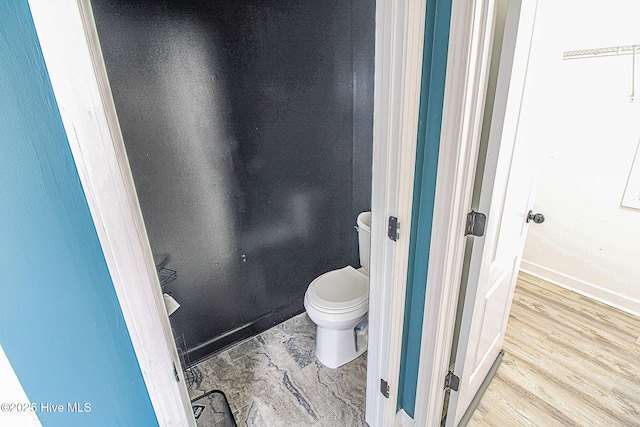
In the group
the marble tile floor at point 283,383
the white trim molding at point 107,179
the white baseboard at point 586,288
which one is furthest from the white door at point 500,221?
the white baseboard at point 586,288

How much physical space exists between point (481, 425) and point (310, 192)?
59.9 inches

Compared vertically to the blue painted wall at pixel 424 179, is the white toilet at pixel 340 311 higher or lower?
lower

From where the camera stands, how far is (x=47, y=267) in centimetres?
50

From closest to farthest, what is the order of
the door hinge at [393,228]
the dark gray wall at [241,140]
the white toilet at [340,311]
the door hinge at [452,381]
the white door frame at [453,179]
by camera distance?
the white door frame at [453,179] < the door hinge at [393,228] < the door hinge at [452,381] < the dark gray wall at [241,140] < the white toilet at [340,311]

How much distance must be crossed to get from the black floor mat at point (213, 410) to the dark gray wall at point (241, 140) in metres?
0.31

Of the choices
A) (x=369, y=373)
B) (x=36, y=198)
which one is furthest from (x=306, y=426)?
(x=36, y=198)

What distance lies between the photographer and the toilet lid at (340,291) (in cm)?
166

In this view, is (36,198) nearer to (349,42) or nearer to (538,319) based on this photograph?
(349,42)

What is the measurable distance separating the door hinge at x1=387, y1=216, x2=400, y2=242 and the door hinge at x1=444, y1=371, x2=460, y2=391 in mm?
691

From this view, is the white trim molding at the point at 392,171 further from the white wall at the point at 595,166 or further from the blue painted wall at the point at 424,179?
the white wall at the point at 595,166

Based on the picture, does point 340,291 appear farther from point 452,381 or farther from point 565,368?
point 565,368

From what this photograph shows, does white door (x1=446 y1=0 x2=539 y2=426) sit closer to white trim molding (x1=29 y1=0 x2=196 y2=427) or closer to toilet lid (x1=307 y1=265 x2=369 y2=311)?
toilet lid (x1=307 y1=265 x2=369 y2=311)

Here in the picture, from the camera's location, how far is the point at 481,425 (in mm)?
1457

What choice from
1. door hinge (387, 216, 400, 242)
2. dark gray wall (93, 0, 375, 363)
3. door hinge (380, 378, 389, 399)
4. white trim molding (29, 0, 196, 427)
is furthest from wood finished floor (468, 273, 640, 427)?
white trim molding (29, 0, 196, 427)
